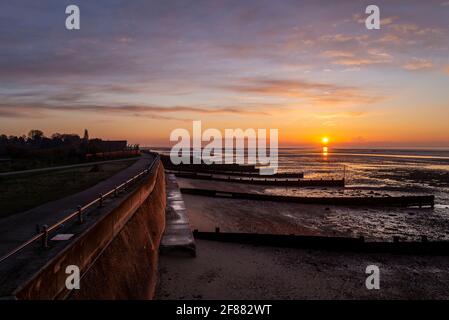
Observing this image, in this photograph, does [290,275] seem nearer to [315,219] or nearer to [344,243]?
[344,243]

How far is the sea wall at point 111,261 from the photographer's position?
567 centimetres

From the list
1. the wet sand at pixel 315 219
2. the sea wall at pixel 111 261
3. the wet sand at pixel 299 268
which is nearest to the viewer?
the sea wall at pixel 111 261

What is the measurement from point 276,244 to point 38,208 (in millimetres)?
12739

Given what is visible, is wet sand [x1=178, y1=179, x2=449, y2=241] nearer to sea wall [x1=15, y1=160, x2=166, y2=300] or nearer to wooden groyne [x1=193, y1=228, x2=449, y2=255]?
wooden groyne [x1=193, y1=228, x2=449, y2=255]

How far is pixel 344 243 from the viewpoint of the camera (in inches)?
740

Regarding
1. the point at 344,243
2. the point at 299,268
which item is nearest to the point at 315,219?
the point at 344,243

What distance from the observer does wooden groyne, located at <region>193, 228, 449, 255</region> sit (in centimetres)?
1864

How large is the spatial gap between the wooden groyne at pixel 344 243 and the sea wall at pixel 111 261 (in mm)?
6522

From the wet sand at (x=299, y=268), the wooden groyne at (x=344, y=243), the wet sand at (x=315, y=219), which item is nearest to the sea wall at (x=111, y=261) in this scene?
the wet sand at (x=299, y=268)

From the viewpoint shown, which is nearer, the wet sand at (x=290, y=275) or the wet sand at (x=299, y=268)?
the wet sand at (x=290, y=275)

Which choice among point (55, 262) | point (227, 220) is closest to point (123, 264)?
point (55, 262)

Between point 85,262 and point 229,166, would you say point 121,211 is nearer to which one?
point 85,262

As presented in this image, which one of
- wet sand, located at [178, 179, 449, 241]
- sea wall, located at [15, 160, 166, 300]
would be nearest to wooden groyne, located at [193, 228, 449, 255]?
wet sand, located at [178, 179, 449, 241]

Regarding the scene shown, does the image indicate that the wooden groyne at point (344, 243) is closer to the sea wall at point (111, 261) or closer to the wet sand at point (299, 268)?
the wet sand at point (299, 268)
